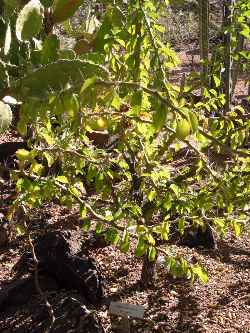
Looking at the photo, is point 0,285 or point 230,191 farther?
point 0,285

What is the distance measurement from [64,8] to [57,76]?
12.3 inches

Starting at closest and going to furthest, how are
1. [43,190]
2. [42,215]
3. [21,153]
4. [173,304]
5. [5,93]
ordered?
1. [5,93]
2. [21,153]
3. [43,190]
4. [173,304]
5. [42,215]

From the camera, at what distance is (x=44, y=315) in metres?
3.27

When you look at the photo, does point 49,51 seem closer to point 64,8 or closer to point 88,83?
point 64,8

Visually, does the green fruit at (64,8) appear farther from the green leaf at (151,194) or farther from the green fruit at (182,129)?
the green leaf at (151,194)

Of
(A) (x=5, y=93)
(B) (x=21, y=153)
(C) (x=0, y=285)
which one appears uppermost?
(A) (x=5, y=93)

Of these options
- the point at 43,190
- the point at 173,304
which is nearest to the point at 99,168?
the point at 43,190

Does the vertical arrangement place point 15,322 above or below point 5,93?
below

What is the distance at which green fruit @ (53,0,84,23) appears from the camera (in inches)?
54.5

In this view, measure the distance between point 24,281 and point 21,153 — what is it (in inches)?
88.7

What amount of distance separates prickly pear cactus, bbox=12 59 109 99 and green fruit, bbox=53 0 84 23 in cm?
27

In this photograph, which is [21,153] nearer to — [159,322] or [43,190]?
[43,190]

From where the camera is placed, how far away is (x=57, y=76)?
1197mm

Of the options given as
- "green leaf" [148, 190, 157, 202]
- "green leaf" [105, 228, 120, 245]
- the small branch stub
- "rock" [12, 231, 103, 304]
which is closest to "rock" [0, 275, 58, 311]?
"rock" [12, 231, 103, 304]
